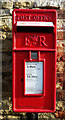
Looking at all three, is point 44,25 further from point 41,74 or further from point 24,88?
point 24,88

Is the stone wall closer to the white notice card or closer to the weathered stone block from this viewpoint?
the weathered stone block

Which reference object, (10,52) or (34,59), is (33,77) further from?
(10,52)

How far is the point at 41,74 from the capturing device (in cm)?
183

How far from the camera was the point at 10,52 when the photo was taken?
2303 millimetres

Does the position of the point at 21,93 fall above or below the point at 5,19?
below

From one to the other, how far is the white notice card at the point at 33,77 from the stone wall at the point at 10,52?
52 centimetres

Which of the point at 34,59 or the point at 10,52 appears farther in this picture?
the point at 10,52

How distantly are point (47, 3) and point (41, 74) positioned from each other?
0.97m

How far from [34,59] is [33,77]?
184 millimetres

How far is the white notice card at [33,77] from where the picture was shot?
1.82 meters

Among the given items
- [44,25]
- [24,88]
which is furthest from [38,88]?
[44,25]

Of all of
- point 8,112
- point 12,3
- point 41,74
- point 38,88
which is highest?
point 12,3

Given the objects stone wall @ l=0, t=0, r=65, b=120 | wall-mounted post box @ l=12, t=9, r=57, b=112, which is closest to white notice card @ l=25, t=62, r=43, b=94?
wall-mounted post box @ l=12, t=9, r=57, b=112

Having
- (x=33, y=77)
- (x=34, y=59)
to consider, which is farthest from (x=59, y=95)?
(x=34, y=59)
